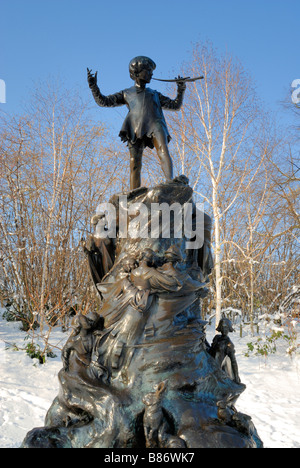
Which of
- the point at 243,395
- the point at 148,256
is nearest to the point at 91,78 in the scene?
the point at 148,256

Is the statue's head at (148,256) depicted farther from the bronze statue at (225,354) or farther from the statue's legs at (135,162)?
the statue's legs at (135,162)

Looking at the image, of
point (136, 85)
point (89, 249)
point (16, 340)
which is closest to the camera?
point (89, 249)

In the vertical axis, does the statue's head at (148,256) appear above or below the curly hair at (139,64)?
below

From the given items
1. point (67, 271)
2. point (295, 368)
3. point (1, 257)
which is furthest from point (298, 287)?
point (1, 257)

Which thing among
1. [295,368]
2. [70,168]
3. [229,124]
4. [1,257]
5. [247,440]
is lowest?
[295,368]

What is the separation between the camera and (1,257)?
10.4 m

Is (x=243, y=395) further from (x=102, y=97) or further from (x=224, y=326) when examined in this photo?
(x=102, y=97)

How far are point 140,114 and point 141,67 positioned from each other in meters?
0.44

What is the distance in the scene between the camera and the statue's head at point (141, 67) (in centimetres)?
399

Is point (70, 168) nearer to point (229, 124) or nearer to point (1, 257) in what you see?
point (1, 257)

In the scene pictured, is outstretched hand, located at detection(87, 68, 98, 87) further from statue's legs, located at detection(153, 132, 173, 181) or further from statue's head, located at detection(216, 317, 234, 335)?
statue's head, located at detection(216, 317, 234, 335)

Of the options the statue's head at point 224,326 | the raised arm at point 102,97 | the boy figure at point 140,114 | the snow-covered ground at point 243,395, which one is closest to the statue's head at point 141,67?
the boy figure at point 140,114

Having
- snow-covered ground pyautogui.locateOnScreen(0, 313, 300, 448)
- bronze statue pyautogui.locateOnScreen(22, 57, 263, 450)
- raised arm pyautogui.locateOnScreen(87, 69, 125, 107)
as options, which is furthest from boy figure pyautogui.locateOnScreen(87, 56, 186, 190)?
snow-covered ground pyautogui.locateOnScreen(0, 313, 300, 448)

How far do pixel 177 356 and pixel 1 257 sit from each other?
853 cm
